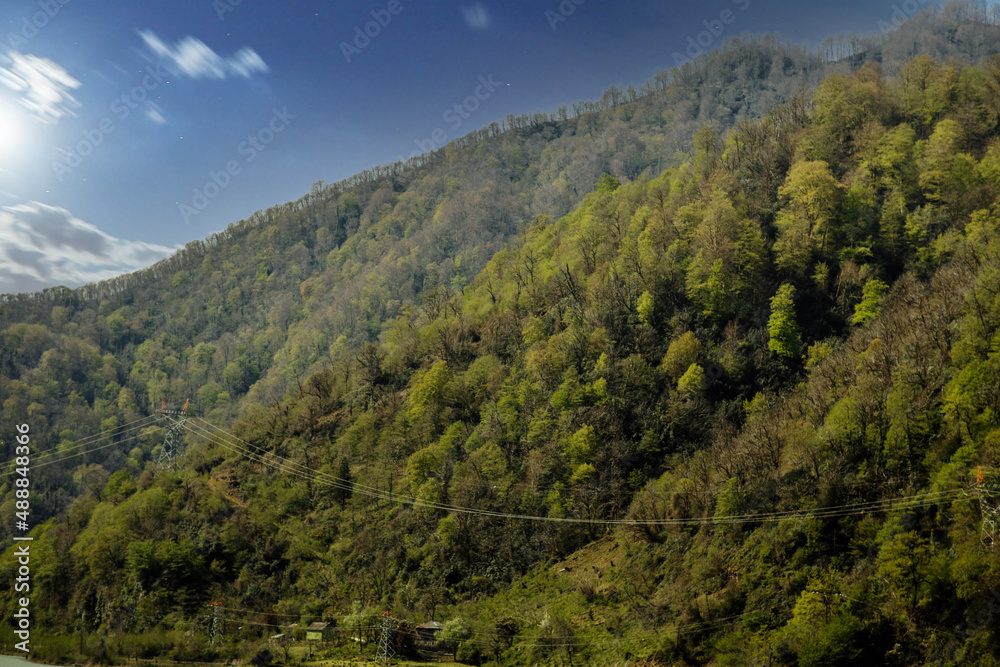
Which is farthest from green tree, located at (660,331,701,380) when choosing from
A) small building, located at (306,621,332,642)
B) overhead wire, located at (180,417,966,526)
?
small building, located at (306,621,332,642)

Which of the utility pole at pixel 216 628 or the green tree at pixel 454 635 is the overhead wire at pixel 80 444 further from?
the green tree at pixel 454 635

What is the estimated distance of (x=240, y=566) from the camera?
69750mm

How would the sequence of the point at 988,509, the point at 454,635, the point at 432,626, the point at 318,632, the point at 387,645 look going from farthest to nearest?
the point at 318,632 → the point at 432,626 → the point at 454,635 → the point at 387,645 → the point at 988,509

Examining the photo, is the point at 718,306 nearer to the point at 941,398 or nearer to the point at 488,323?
the point at 941,398

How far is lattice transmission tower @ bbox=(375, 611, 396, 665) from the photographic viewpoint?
46.0 m

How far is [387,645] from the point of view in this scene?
1811 inches

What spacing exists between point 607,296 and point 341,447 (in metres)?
39.3

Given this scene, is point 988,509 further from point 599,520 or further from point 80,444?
point 80,444

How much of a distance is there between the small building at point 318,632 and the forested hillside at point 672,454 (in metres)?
1.71

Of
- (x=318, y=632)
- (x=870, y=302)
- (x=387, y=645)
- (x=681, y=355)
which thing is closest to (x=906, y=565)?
(x=681, y=355)

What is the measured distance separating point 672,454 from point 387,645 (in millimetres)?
30848

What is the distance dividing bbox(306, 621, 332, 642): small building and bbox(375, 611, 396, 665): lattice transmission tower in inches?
275

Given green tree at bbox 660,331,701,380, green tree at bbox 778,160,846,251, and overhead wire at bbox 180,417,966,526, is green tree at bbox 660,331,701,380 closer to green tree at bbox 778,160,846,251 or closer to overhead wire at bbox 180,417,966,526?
overhead wire at bbox 180,417,966,526

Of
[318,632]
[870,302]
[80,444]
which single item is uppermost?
[80,444]
